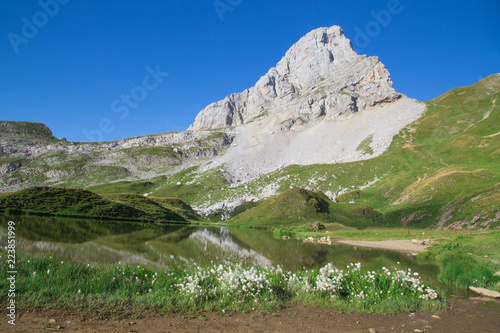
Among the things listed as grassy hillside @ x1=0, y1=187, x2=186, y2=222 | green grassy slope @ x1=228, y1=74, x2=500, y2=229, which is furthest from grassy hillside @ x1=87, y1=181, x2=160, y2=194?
grassy hillside @ x1=0, y1=187, x2=186, y2=222

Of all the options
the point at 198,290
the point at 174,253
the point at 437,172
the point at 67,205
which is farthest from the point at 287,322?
the point at 437,172

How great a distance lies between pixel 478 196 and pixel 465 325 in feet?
180

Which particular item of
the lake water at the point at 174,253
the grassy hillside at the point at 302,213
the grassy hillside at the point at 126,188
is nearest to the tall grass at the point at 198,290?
the lake water at the point at 174,253

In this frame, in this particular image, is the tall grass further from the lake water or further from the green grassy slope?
the green grassy slope

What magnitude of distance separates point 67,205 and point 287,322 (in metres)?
71.6

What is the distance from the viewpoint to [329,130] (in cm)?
19812

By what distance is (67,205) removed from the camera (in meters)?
65.5

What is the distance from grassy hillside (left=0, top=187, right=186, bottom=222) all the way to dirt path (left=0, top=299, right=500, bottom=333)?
63.5 m

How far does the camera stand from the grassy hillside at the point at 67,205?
60688mm

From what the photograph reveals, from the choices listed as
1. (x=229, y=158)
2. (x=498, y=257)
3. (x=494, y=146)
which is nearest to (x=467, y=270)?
(x=498, y=257)

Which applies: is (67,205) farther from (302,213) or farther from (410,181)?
(410,181)

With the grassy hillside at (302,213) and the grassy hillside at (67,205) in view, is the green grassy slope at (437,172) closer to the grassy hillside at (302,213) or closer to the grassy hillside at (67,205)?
the grassy hillside at (302,213)

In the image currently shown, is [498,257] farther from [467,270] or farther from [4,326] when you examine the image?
[4,326]

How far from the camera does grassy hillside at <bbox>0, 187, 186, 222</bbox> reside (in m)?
60.7
